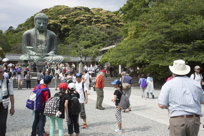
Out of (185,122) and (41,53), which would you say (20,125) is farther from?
(41,53)

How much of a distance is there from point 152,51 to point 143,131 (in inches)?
457

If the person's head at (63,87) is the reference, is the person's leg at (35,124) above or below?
below

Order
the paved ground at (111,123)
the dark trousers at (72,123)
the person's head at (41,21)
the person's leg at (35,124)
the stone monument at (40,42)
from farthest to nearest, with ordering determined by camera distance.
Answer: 1. the person's head at (41,21)
2. the stone monument at (40,42)
3. the paved ground at (111,123)
4. the dark trousers at (72,123)
5. the person's leg at (35,124)

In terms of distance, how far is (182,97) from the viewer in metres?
3.20

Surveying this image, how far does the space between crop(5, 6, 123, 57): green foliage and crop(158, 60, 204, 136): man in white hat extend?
27.4 m

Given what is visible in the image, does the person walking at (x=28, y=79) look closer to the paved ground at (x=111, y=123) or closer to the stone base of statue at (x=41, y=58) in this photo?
the stone base of statue at (x=41, y=58)

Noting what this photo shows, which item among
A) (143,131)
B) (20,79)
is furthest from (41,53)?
(143,131)

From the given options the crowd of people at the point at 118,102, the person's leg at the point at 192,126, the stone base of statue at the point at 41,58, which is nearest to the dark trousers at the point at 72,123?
the crowd of people at the point at 118,102

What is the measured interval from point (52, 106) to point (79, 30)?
30937 mm

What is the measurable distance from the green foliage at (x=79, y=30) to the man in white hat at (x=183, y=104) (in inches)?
1078

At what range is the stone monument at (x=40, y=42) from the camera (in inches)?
872

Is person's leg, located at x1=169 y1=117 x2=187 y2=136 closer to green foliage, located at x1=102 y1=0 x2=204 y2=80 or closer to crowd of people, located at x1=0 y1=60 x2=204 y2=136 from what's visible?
crowd of people, located at x1=0 y1=60 x2=204 y2=136

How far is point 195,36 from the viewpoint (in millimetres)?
16516

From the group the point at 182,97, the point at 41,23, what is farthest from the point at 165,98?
the point at 41,23
